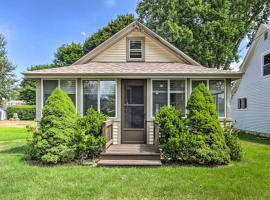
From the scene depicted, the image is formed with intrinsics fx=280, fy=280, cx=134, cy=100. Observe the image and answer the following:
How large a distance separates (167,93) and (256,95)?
33.0 ft

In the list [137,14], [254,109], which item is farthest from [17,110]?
[254,109]

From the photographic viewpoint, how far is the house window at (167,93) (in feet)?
34.7

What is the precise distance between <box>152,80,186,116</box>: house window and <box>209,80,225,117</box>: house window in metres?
1.09

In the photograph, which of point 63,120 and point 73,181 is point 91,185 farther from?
point 63,120

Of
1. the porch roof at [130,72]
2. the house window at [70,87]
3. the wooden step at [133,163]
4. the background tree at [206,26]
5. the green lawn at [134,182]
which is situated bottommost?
the green lawn at [134,182]

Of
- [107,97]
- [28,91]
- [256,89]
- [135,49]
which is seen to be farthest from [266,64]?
[28,91]

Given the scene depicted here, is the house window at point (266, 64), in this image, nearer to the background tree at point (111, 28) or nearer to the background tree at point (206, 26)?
the background tree at point (206, 26)

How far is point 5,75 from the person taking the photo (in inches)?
1487

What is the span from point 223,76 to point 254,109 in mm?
9524

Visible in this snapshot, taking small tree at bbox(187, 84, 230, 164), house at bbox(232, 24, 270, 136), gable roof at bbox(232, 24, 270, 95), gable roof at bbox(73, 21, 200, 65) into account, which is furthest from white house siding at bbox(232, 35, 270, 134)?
small tree at bbox(187, 84, 230, 164)

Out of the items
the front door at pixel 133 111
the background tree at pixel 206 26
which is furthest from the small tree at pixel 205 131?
the background tree at pixel 206 26

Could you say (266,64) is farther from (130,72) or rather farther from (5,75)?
(5,75)

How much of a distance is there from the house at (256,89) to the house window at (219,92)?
717cm

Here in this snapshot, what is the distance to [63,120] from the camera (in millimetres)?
8602
